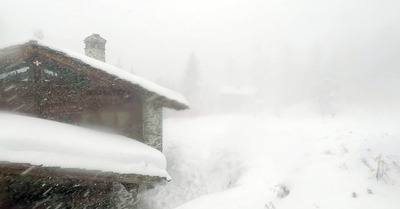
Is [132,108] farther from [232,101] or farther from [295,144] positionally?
[232,101]

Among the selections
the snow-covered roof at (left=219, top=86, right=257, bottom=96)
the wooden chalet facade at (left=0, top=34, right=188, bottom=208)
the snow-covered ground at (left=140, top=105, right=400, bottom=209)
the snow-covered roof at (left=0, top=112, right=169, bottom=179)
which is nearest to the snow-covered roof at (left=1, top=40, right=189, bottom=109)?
the wooden chalet facade at (left=0, top=34, right=188, bottom=208)

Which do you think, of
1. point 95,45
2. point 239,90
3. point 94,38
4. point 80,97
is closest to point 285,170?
point 80,97

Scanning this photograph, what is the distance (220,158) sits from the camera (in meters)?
17.7

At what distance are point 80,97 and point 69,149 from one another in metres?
2.56

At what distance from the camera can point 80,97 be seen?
7.86m

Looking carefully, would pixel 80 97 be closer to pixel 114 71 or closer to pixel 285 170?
pixel 114 71

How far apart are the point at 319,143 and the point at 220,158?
21.9 feet

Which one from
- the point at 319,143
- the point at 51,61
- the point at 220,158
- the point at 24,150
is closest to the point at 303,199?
the point at 319,143

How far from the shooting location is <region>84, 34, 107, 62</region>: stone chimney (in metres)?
12.4

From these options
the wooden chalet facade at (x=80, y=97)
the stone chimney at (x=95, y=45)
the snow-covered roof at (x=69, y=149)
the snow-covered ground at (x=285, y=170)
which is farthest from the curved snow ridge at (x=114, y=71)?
the stone chimney at (x=95, y=45)

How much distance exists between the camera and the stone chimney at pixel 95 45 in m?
12.4

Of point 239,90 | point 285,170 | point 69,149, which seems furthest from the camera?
point 239,90

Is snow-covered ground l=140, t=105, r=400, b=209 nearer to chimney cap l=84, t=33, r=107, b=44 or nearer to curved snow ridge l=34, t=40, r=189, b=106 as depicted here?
curved snow ridge l=34, t=40, r=189, b=106

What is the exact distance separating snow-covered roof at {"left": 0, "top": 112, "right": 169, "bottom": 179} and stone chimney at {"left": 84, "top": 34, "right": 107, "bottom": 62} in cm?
610
